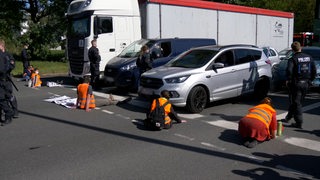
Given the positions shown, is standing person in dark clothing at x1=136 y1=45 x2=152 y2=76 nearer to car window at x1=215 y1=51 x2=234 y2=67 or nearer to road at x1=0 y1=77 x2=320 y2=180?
road at x1=0 y1=77 x2=320 y2=180

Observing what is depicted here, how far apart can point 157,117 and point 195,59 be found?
10.3 feet

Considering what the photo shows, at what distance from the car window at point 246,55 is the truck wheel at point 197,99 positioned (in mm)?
1749

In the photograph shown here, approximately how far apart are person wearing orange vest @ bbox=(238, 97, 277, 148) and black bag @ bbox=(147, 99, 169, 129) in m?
1.61

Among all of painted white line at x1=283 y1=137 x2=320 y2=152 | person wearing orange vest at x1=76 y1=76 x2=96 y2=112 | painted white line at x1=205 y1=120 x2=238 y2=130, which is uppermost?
person wearing orange vest at x1=76 y1=76 x2=96 y2=112

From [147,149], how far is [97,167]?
1140 millimetres

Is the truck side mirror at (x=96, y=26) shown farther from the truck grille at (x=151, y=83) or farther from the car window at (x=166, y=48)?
the truck grille at (x=151, y=83)

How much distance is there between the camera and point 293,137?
7.34 meters

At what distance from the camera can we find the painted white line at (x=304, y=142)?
22.0 feet

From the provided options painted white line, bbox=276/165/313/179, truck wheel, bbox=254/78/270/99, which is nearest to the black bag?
painted white line, bbox=276/165/313/179

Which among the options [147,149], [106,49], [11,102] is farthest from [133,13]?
[147,149]

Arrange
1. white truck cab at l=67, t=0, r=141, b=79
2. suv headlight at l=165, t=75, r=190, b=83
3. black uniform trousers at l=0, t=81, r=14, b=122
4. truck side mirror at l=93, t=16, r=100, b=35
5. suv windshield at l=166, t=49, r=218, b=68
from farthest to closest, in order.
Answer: white truck cab at l=67, t=0, r=141, b=79
truck side mirror at l=93, t=16, r=100, b=35
suv windshield at l=166, t=49, r=218, b=68
suv headlight at l=165, t=75, r=190, b=83
black uniform trousers at l=0, t=81, r=14, b=122

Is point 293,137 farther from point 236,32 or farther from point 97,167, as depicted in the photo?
point 236,32

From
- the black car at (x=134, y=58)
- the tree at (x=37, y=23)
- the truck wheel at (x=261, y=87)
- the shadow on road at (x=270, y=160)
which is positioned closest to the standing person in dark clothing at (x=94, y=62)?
the black car at (x=134, y=58)

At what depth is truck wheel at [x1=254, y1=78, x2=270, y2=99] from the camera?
1142 centimetres
